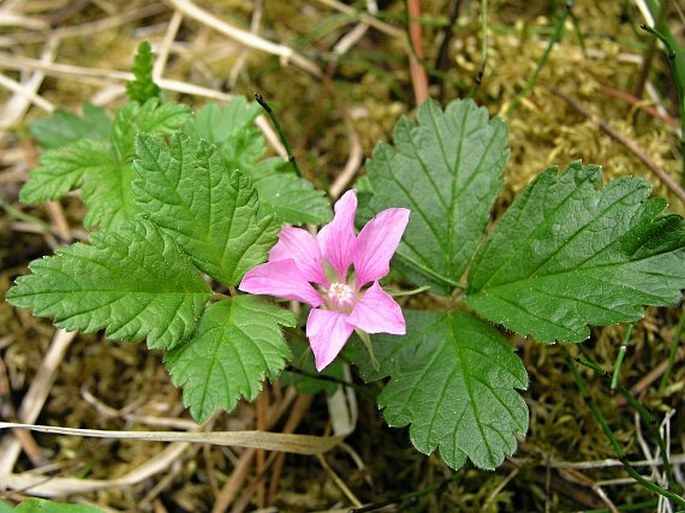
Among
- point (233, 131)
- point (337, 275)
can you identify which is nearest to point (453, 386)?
point (337, 275)

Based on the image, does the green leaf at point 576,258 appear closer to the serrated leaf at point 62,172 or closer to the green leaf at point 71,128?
the serrated leaf at point 62,172

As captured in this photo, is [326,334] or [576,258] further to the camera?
[576,258]

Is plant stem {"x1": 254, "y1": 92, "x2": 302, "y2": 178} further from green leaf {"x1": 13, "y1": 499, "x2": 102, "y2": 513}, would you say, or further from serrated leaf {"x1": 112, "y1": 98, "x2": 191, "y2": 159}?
green leaf {"x1": 13, "y1": 499, "x2": 102, "y2": 513}

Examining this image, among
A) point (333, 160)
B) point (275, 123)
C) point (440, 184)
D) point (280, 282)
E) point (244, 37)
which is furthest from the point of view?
point (244, 37)

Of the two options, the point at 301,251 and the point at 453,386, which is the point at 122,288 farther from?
the point at 453,386

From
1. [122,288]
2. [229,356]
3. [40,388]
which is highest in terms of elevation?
[122,288]

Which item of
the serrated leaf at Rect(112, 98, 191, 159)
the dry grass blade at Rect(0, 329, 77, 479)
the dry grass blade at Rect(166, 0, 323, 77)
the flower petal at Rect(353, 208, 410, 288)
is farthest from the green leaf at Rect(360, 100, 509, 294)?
the dry grass blade at Rect(0, 329, 77, 479)

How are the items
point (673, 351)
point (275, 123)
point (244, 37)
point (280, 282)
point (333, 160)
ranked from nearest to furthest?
point (280, 282), point (275, 123), point (673, 351), point (333, 160), point (244, 37)
